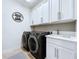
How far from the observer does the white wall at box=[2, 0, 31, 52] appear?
4.21 metres

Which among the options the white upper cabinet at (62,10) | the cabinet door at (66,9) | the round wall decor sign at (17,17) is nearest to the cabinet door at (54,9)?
the white upper cabinet at (62,10)

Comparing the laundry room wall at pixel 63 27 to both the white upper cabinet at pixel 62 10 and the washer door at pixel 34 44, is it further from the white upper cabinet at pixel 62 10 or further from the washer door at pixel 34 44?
the washer door at pixel 34 44

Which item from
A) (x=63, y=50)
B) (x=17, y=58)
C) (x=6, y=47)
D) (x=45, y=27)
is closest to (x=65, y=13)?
(x=63, y=50)

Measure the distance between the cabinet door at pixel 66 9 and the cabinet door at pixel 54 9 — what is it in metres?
0.19

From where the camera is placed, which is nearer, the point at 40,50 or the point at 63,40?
the point at 63,40

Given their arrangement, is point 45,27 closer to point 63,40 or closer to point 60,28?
point 60,28

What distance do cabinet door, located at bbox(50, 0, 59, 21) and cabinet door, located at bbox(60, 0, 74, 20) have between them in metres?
0.19

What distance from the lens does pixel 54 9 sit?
2398mm

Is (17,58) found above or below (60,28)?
below

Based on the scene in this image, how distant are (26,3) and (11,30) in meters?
1.56

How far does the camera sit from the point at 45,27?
11.5 ft

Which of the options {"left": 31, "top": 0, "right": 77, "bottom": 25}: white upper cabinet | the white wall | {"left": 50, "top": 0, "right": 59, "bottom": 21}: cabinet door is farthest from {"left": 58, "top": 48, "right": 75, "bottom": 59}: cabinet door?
the white wall

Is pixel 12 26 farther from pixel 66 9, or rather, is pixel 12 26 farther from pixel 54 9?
pixel 66 9

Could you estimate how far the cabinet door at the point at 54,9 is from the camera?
2290mm
